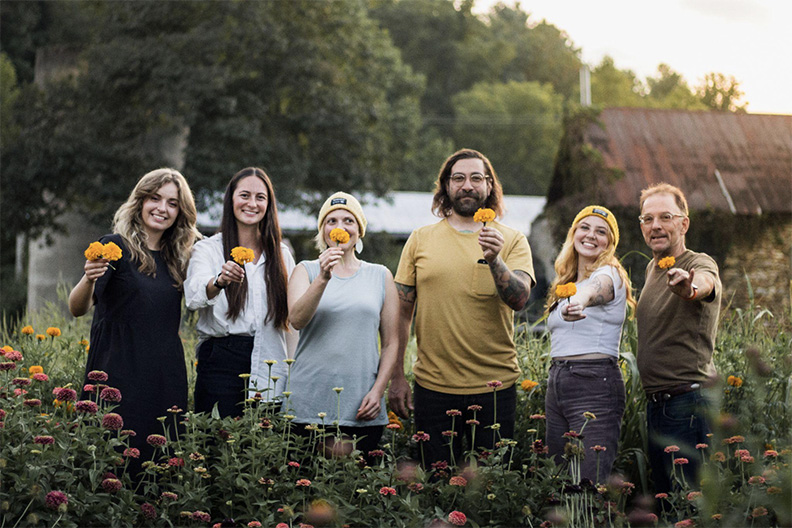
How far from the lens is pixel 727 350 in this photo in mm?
5117

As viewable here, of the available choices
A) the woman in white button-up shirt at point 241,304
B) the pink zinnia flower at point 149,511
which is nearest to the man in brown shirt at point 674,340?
the woman in white button-up shirt at point 241,304

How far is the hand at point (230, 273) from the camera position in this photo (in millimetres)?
3479

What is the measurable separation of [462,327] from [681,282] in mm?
996

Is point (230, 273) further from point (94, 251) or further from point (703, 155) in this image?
point (703, 155)

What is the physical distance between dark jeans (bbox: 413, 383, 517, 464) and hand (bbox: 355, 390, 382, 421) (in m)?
0.32

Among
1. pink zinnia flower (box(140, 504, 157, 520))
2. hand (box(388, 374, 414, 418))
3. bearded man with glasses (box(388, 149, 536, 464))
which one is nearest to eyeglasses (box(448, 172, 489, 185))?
bearded man with glasses (box(388, 149, 536, 464))

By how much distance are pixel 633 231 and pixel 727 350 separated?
1133 centimetres


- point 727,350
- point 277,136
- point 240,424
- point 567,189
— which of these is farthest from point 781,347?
point 277,136

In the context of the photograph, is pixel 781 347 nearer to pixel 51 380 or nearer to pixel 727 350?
→ pixel 727 350

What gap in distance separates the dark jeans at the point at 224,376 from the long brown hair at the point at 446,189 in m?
1.19

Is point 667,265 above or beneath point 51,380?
above

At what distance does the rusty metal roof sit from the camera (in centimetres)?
1698

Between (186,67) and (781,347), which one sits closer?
(781,347)

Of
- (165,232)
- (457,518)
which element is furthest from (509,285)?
(165,232)
